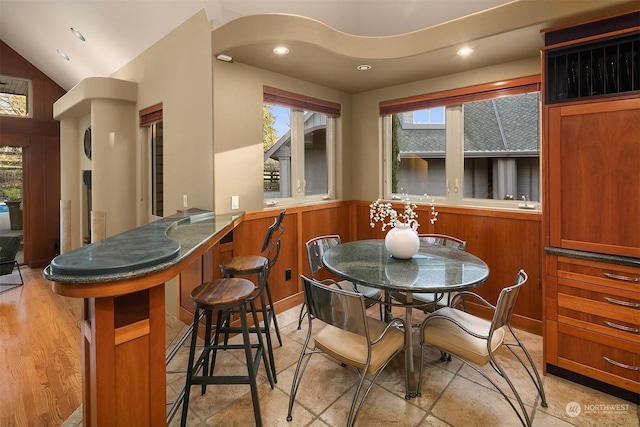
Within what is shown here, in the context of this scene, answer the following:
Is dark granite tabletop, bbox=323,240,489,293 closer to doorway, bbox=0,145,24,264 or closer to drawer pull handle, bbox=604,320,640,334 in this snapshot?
drawer pull handle, bbox=604,320,640,334

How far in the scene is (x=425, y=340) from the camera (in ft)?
6.63

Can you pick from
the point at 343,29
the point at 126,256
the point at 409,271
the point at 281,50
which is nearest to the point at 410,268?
the point at 409,271

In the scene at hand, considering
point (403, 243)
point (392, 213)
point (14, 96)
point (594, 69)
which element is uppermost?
point (14, 96)

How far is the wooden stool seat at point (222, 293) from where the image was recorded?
1.73 metres

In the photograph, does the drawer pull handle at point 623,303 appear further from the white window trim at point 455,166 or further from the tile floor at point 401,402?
the white window trim at point 455,166

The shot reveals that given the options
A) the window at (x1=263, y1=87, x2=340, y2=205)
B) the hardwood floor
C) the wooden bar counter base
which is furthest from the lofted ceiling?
the hardwood floor

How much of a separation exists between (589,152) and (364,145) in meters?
2.33

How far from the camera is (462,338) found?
1.92 m

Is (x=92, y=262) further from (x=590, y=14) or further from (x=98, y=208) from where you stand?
(x=98, y=208)

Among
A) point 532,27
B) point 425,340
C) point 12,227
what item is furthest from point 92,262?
point 12,227

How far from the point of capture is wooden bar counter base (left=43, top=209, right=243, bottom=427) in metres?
1.11

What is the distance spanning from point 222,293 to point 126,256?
25.8 inches

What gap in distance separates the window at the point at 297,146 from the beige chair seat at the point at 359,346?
176cm

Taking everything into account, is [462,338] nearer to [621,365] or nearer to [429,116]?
[621,365]
